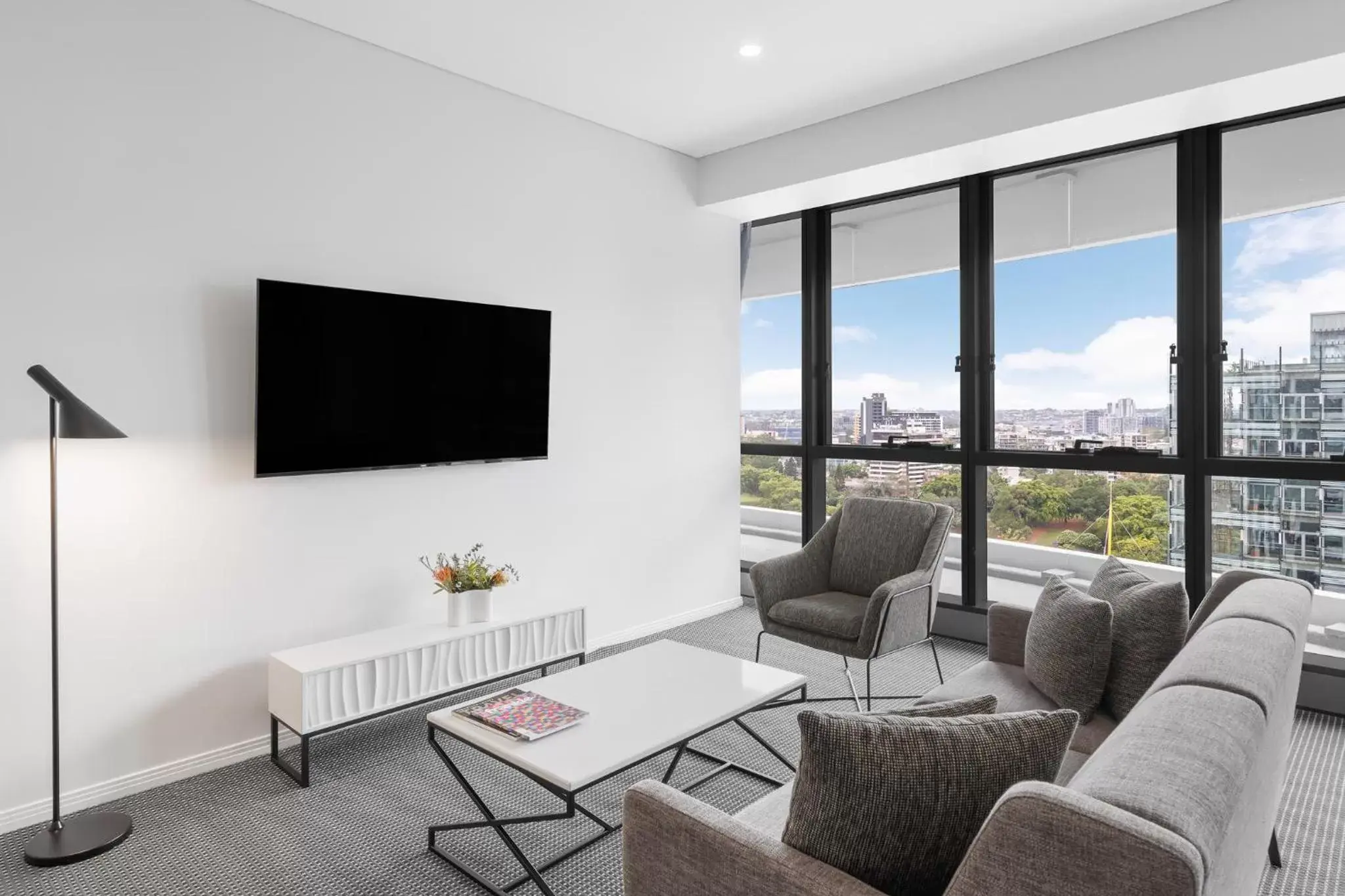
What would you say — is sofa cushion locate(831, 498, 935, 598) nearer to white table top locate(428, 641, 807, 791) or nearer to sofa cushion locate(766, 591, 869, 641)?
sofa cushion locate(766, 591, 869, 641)

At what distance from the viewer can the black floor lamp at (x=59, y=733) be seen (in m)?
2.35

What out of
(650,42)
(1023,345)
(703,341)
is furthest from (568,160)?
(1023,345)

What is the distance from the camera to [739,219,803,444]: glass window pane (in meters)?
5.25

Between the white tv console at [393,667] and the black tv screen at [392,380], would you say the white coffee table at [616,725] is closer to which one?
the white tv console at [393,667]

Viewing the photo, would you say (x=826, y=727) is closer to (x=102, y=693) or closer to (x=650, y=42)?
(x=102, y=693)

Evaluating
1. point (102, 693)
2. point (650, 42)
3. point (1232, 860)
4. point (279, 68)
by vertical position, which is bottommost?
point (102, 693)

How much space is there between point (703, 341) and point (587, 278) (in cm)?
98

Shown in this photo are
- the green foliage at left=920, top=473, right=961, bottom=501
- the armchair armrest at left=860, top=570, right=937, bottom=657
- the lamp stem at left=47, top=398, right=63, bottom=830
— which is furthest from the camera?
the green foliage at left=920, top=473, right=961, bottom=501

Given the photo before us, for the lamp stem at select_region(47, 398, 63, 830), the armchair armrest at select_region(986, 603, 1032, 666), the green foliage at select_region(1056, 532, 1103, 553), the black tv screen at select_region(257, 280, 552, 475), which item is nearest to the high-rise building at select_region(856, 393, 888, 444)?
the green foliage at select_region(1056, 532, 1103, 553)

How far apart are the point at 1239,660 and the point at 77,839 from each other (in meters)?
3.13

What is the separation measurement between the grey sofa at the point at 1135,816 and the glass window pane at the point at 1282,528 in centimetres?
191

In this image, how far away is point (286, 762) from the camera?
3.04m

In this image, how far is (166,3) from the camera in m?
2.84

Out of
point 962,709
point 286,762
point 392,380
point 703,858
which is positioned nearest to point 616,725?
point 703,858
